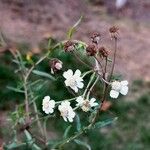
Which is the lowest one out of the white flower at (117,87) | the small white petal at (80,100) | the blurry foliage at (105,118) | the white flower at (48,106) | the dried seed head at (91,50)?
Answer: the blurry foliage at (105,118)

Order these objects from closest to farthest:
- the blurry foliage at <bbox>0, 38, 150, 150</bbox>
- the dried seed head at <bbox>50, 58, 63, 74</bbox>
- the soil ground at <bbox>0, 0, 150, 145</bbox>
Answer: the dried seed head at <bbox>50, 58, 63, 74</bbox> → the blurry foliage at <bbox>0, 38, 150, 150</bbox> → the soil ground at <bbox>0, 0, 150, 145</bbox>

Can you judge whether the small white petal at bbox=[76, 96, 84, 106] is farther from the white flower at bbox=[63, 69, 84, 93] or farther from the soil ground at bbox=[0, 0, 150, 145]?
the soil ground at bbox=[0, 0, 150, 145]

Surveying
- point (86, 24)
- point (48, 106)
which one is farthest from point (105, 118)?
point (48, 106)

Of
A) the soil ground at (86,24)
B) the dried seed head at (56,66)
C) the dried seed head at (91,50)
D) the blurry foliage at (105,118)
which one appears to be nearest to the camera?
the dried seed head at (91,50)

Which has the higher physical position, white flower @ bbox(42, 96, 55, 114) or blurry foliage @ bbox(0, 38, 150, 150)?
white flower @ bbox(42, 96, 55, 114)

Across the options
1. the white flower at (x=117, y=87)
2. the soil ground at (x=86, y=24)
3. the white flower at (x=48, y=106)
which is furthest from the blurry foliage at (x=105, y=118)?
the white flower at (x=117, y=87)

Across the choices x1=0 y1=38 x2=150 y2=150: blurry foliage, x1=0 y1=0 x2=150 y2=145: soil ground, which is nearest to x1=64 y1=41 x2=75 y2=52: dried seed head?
x1=0 y1=38 x2=150 y2=150: blurry foliage

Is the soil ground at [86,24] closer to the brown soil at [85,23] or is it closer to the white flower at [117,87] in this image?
the brown soil at [85,23]

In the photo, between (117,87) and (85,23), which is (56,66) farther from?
(85,23)
